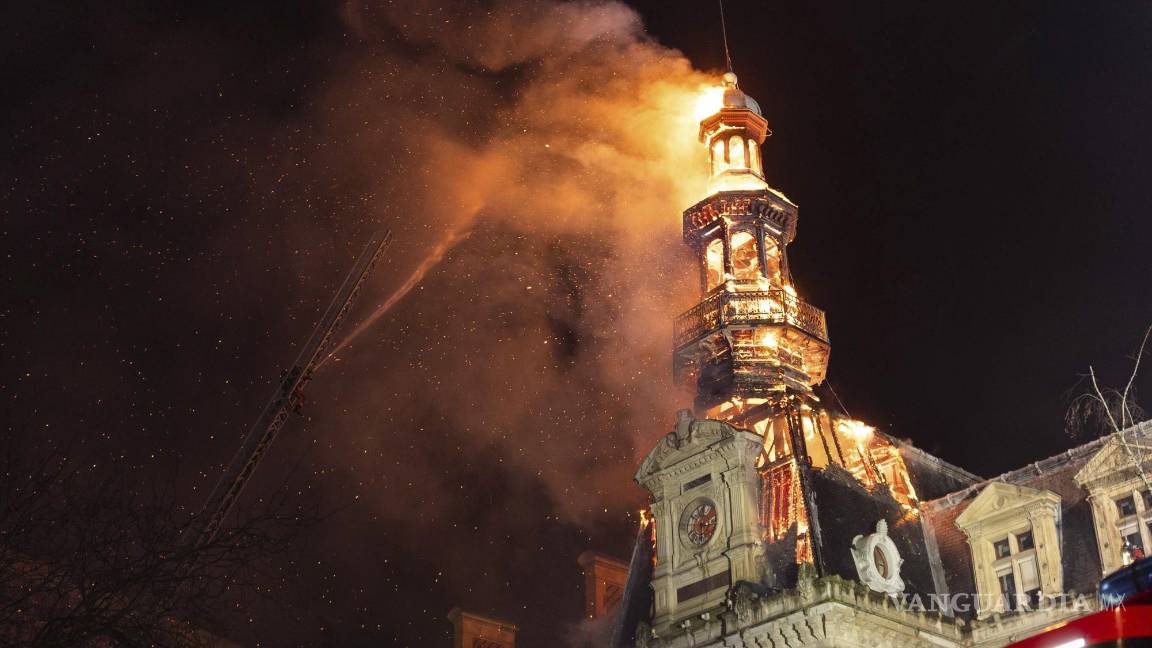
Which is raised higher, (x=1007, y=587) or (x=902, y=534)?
(x=902, y=534)

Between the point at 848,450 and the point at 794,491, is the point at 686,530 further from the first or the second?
the point at 848,450

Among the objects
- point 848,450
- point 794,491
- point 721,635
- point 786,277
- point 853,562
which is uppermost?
point 786,277

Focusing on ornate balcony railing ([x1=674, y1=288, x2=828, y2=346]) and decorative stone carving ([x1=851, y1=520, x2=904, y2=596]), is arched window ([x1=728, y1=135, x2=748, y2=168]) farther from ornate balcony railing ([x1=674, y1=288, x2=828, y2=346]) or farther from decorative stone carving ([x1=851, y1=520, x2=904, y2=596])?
decorative stone carving ([x1=851, y1=520, x2=904, y2=596])

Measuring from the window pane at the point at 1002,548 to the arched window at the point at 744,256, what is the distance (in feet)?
47.2

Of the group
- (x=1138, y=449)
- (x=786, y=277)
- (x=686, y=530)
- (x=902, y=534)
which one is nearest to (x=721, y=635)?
(x=686, y=530)

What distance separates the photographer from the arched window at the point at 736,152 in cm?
4431

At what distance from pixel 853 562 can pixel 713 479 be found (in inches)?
187

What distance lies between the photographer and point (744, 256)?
1674 inches

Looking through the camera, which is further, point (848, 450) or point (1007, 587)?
point (848, 450)

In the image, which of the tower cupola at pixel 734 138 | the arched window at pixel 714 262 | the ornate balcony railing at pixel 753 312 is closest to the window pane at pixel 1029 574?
the ornate balcony railing at pixel 753 312

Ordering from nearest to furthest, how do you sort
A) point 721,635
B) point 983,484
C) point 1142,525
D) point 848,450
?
1. point 1142,525
2. point 721,635
3. point 983,484
4. point 848,450

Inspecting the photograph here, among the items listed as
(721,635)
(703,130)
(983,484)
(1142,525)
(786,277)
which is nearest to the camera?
(1142,525)

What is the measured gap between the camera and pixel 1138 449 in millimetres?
27797

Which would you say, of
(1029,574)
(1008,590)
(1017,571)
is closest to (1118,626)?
(1029,574)
